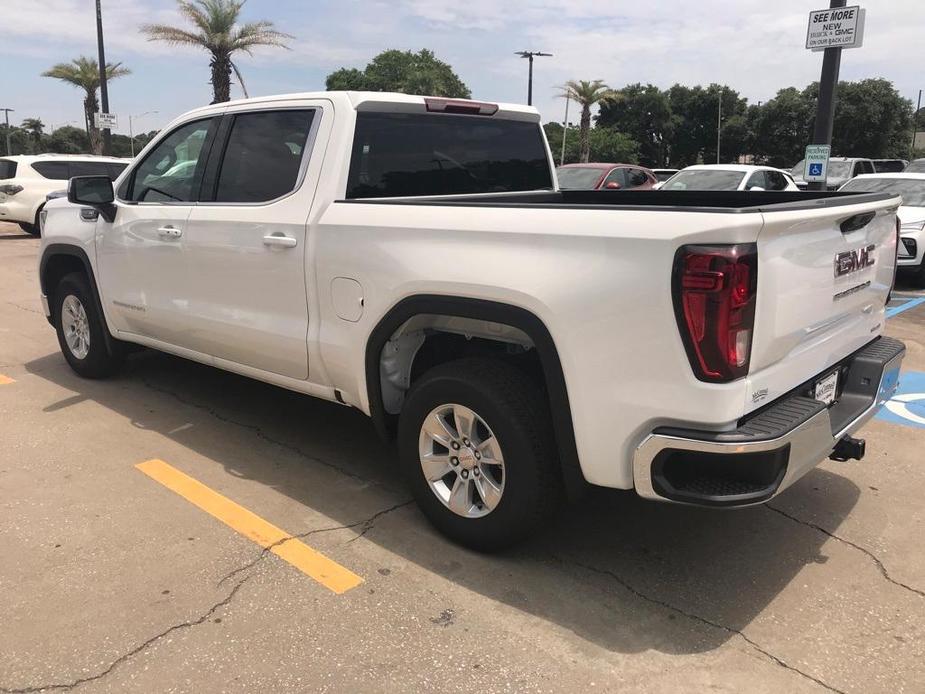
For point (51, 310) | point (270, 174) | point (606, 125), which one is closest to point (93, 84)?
point (51, 310)

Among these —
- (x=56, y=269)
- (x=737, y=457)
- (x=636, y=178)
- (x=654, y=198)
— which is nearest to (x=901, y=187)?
(x=636, y=178)

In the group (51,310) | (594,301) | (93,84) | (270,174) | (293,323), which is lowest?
(51,310)

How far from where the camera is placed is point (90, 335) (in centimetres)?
548

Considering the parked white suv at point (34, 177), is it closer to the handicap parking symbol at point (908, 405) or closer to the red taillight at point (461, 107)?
the red taillight at point (461, 107)

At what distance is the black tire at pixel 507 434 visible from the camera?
2893mm

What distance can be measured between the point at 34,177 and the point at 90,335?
41.5 feet

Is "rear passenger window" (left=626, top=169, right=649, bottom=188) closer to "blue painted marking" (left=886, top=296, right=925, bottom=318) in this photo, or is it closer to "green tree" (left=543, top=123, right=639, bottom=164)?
"blue painted marking" (left=886, top=296, right=925, bottom=318)

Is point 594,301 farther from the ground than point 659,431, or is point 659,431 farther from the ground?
point 594,301

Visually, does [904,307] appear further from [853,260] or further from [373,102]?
[373,102]

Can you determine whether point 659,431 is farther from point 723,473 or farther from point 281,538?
point 281,538

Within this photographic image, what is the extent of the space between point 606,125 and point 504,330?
224 ft

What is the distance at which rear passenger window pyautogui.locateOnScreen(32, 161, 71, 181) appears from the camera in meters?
16.1

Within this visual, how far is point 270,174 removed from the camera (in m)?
3.90

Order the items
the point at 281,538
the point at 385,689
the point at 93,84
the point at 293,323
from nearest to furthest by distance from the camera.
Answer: the point at 385,689 → the point at 281,538 → the point at 293,323 → the point at 93,84
